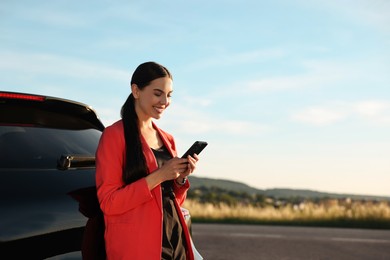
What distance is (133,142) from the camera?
10.8ft

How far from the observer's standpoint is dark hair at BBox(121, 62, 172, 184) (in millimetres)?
3240

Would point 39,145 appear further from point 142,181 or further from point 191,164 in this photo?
point 191,164

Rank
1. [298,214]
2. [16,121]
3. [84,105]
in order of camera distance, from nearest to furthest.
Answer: [16,121]
[84,105]
[298,214]

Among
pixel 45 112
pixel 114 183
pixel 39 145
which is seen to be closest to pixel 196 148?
pixel 114 183

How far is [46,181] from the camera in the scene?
3.52 meters

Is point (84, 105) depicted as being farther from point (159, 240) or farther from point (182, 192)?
point (159, 240)

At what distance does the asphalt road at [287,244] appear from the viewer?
10289 millimetres

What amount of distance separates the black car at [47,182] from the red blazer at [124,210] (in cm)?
21

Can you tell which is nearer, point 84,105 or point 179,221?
point 179,221

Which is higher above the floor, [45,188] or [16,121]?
[16,121]

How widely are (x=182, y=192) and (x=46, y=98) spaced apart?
1.14 meters

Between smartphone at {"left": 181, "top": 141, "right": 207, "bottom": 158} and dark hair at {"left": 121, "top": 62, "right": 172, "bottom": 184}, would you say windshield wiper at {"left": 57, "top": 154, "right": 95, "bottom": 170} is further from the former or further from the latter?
smartphone at {"left": 181, "top": 141, "right": 207, "bottom": 158}

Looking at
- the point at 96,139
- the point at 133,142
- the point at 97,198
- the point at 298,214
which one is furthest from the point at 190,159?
the point at 298,214

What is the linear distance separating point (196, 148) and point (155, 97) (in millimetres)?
352
